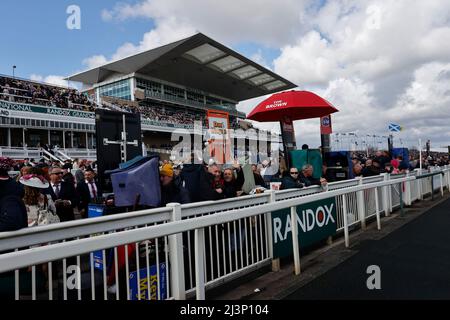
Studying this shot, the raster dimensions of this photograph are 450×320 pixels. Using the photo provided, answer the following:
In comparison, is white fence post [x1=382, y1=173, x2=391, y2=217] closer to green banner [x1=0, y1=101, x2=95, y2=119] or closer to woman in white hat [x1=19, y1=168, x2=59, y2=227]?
woman in white hat [x1=19, y1=168, x2=59, y2=227]

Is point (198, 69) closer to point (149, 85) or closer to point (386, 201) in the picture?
point (149, 85)

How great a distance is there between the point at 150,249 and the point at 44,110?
99.4ft

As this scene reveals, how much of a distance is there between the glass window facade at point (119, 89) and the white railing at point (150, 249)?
169 ft

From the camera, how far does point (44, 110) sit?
2906 centimetres

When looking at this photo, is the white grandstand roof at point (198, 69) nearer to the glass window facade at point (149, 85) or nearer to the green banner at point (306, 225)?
the glass window facade at point (149, 85)

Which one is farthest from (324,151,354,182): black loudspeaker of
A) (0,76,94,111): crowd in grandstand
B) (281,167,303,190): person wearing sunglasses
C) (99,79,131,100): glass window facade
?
(99,79,131,100): glass window facade

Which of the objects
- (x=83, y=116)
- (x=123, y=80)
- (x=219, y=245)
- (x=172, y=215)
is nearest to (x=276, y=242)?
(x=219, y=245)

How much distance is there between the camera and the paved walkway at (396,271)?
3.35 m

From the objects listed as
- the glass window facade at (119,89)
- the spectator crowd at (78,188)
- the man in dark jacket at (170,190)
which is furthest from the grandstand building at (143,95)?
the man in dark jacket at (170,190)

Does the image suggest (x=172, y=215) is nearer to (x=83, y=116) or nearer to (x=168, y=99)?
(x=83, y=116)

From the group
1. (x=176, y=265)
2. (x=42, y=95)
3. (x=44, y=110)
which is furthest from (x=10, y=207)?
(x=42, y=95)

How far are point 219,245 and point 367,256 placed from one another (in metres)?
2.23
